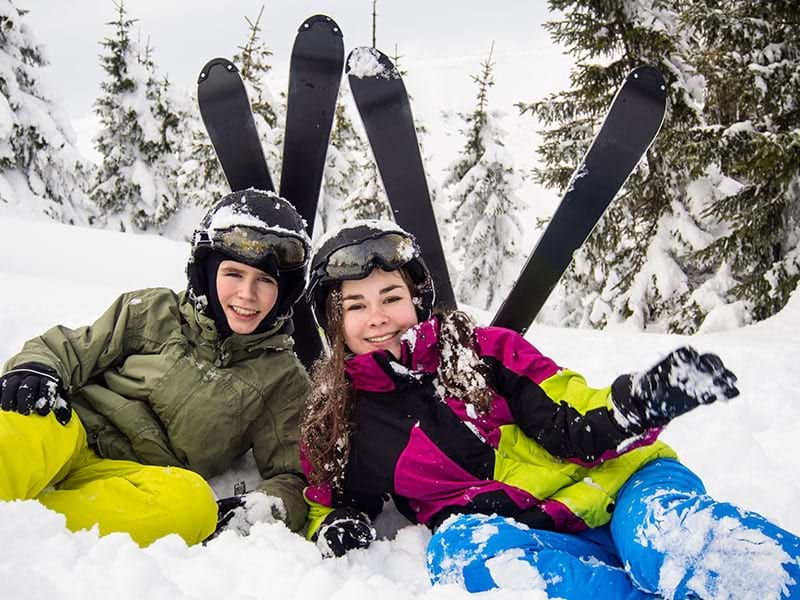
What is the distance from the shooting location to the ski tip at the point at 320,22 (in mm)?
4141

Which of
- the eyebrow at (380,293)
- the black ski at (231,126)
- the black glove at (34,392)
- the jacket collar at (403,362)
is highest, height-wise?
the black ski at (231,126)

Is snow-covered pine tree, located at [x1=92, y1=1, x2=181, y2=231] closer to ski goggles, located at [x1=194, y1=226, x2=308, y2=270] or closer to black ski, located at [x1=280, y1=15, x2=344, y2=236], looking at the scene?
black ski, located at [x1=280, y1=15, x2=344, y2=236]

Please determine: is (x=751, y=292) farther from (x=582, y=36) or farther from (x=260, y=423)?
(x=260, y=423)

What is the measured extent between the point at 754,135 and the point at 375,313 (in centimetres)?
614

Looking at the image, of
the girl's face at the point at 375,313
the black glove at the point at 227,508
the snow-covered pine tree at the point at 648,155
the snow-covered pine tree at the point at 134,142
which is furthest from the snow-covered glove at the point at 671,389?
the snow-covered pine tree at the point at 134,142

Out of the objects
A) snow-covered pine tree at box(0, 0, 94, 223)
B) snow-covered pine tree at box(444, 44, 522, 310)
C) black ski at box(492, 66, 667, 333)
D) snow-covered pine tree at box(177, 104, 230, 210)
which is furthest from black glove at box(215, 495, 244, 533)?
snow-covered pine tree at box(0, 0, 94, 223)

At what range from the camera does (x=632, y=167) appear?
412 centimetres

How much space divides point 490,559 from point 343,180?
13872mm

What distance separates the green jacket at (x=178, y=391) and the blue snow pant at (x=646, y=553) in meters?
0.94

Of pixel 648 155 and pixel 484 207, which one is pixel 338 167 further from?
pixel 648 155

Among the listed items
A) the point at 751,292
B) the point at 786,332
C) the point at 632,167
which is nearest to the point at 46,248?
the point at 632,167

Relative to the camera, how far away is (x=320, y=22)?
4.15 m

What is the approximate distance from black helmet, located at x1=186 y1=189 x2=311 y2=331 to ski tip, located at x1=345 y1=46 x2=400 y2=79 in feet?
5.63

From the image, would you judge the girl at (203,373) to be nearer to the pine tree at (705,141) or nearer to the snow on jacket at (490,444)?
the snow on jacket at (490,444)
